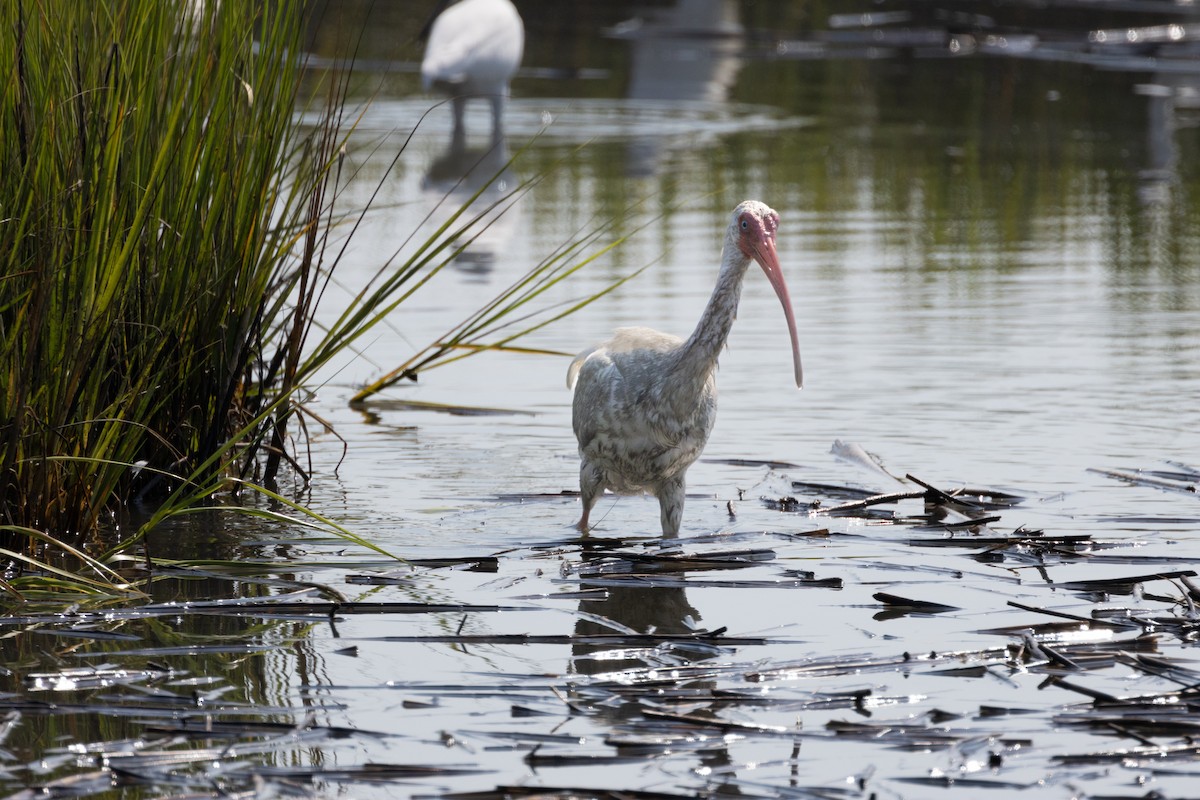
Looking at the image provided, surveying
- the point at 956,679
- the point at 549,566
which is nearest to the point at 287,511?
the point at 549,566

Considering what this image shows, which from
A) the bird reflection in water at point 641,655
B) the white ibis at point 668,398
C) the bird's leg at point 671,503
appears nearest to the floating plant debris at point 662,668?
the bird reflection in water at point 641,655

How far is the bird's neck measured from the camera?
586 centimetres

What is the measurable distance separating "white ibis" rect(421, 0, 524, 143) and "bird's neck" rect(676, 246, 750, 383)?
9.91 m

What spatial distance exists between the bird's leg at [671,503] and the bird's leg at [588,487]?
0.69ft

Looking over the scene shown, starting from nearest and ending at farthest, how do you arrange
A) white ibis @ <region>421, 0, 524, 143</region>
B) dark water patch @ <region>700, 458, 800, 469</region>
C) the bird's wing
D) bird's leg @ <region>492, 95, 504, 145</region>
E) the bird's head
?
the bird's head → the bird's wing → dark water patch @ <region>700, 458, 800, 469</region> → bird's leg @ <region>492, 95, 504, 145</region> → white ibis @ <region>421, 0, 524, 143</region>

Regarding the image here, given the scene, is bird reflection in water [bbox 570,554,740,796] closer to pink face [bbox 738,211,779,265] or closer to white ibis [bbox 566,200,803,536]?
white ibis [bbox 566,200,803,536]

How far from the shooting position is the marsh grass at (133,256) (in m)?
5.00

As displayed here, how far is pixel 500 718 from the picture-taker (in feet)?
13.3

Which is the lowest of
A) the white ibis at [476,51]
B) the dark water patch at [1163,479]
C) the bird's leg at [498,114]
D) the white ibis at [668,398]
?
the dark water patch at [1163,479]

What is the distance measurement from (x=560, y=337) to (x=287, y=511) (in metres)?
3.17

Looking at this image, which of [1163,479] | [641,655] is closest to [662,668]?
[641,655]

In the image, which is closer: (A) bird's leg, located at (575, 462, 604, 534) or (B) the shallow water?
(B) the shallow water

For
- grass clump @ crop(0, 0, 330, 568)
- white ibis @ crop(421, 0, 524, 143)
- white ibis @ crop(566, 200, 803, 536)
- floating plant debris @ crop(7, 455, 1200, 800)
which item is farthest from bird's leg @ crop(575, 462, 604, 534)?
white ibis @ crop(421, 0, 524, 143)

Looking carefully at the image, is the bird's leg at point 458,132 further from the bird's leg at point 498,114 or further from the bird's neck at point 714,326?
the bird's neck at point 714,326
